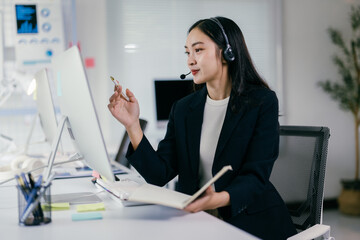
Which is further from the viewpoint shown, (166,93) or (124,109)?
(166,93)

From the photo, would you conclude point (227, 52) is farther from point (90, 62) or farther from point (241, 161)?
point (90, 62)

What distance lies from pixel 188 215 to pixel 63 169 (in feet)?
4.03

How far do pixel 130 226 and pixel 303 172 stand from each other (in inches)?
31.0

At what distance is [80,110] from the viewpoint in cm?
125

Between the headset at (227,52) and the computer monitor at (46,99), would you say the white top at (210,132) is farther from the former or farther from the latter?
the computer monitor at (46,99)

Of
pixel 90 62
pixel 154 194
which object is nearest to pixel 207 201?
pixel 154 194

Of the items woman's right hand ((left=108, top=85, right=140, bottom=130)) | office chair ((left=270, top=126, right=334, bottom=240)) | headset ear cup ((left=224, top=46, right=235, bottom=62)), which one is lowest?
office chair ((left=270, top=126, right=334, bottom=240))

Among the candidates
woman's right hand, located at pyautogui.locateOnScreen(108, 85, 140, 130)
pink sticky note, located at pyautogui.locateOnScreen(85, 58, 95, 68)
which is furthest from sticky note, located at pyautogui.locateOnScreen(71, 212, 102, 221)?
pink sticky note, located at pyautogui.locateOnScreen(85, 58, 95, 68)

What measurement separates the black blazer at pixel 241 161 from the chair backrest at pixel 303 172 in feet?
0.42

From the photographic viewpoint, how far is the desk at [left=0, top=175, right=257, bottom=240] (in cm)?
106

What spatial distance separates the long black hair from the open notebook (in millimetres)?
434

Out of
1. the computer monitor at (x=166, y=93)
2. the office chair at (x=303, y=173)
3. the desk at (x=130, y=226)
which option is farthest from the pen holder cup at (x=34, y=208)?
the computer monitor at (x=166, y=93)

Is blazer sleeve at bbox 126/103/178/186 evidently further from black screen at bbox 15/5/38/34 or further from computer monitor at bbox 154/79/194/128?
black screen at bbox 15/5/38/34

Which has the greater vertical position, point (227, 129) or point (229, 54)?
point (229, 54)
